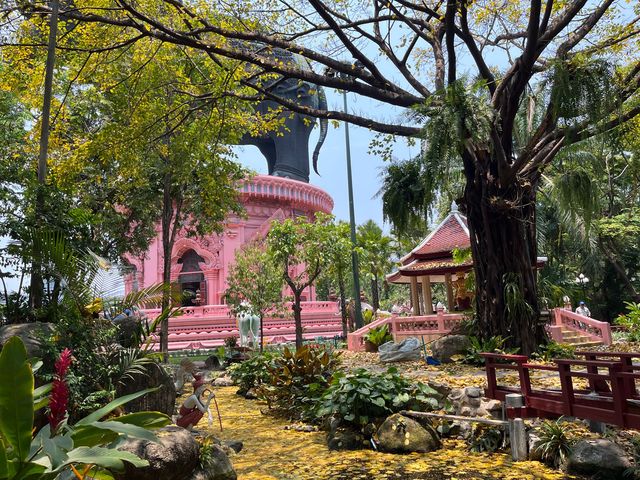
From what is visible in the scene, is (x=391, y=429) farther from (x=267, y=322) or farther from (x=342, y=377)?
(x=267, y=322)

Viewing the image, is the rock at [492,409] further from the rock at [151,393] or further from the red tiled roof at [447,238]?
the red tiled roof at [447,238]

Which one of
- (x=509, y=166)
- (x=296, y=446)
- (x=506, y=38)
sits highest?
(x=506, y=38)

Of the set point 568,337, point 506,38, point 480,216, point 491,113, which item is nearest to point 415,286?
point 568,337

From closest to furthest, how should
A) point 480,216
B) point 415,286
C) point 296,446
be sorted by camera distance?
point 296,446, point 480,216, point 415,286

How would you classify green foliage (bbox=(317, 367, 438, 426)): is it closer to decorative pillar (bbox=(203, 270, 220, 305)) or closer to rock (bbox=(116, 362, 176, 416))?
rock (bbox=(116, 362, 176, 416))

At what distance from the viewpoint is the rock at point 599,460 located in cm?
Answer: 489

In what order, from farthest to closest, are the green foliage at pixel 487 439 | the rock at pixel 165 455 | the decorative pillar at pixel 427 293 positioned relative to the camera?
the decorative pillar at pixel 427 293, the green foliage at pixel 487 439, the rock at pixel 165 455

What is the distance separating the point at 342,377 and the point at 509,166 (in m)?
5.71

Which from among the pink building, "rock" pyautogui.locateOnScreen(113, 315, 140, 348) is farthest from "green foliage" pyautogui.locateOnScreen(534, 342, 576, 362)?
the pink building

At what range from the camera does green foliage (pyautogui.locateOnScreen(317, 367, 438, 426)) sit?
6.49m

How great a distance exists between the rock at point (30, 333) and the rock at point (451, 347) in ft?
26.4

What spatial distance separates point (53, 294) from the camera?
744 cm

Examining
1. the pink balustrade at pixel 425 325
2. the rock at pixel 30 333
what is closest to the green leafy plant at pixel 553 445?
the rock at pixel 30 333

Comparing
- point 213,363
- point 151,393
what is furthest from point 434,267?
point 151,393
